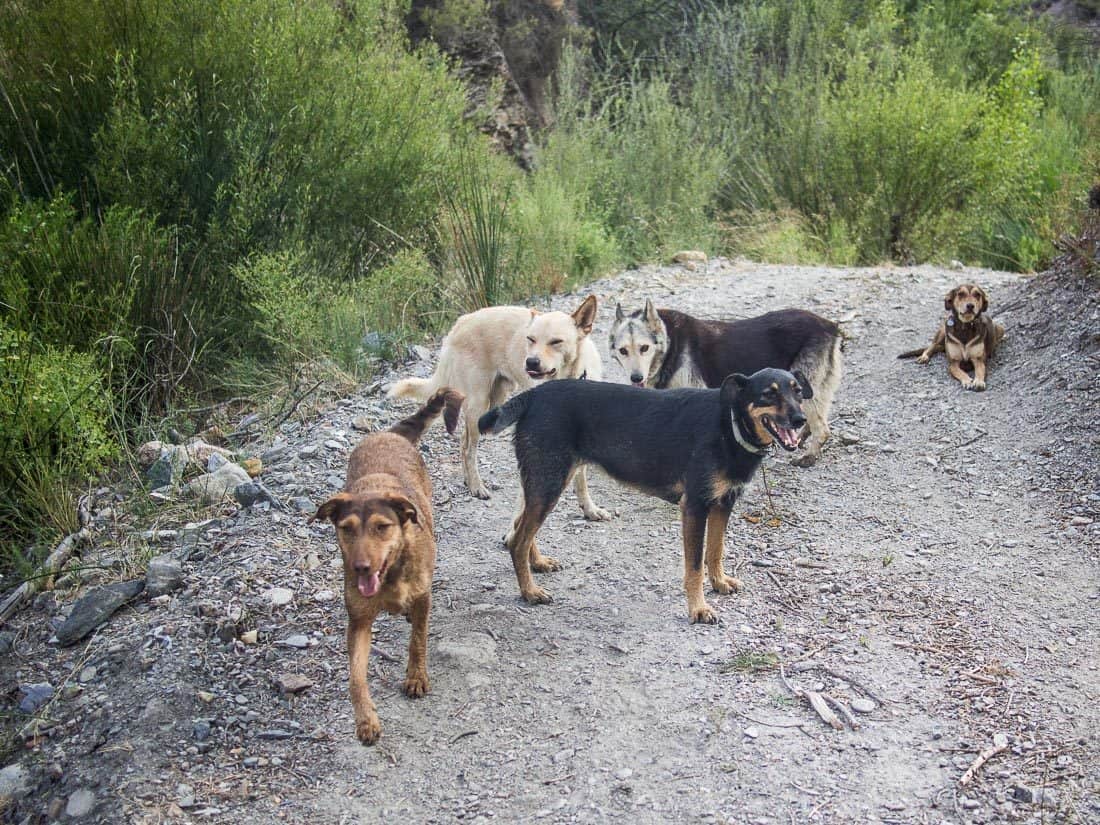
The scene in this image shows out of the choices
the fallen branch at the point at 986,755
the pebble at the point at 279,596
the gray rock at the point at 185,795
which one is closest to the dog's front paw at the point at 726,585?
the fallen branch at the point at 986,755

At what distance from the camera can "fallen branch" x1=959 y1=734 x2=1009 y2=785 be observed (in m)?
3.65

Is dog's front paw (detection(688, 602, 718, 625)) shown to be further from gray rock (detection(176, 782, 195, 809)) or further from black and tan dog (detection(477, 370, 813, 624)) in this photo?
gray rock (detection(176, 782, 195, 809))

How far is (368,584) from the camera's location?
3689 mm

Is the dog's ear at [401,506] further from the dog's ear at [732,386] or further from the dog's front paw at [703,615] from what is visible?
the dog's ear at [732,386]

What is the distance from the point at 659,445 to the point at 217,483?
289 centimetres

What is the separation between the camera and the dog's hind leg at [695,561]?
188 inches

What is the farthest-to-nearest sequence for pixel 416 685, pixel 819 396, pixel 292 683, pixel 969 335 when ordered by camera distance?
pixel 969 335
pixel 819 396
pixel 292 683
pixel 416 685

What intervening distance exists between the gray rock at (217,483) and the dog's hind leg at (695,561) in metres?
2.83

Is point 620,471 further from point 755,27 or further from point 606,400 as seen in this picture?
point 755,27

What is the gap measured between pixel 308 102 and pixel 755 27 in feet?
28.7

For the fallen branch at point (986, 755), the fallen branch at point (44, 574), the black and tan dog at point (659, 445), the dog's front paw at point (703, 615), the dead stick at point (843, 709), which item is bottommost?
the fallen branch at point (44, 574)

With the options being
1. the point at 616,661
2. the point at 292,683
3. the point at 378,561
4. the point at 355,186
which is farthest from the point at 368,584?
the point at 355,186

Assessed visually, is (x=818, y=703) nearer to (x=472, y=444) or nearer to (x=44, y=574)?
(x=472, y=444)

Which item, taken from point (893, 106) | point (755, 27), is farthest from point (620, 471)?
point (755, 27)
